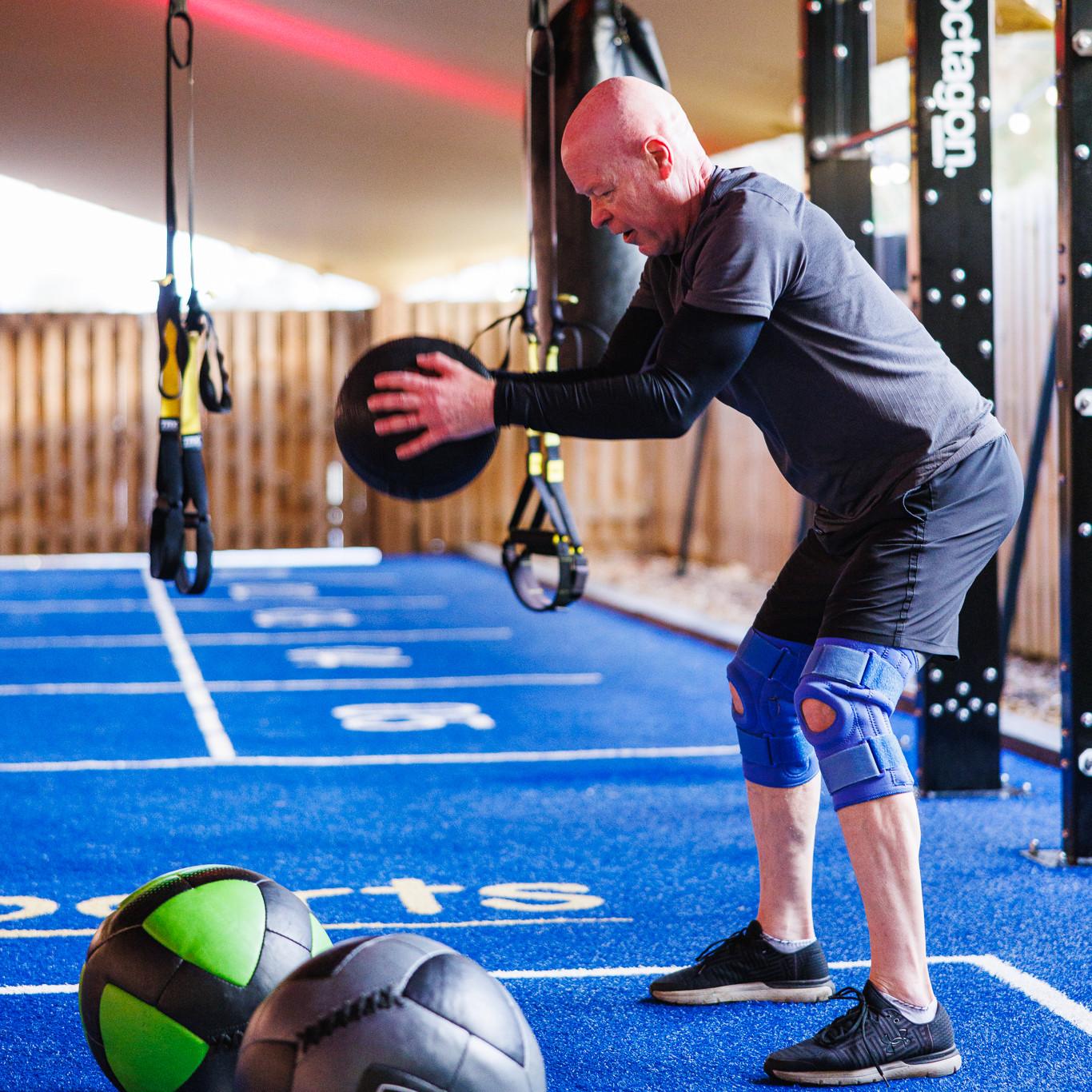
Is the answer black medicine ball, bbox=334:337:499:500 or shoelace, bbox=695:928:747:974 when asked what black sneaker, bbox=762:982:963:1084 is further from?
black medicine ball, bbox=334:337:499:500

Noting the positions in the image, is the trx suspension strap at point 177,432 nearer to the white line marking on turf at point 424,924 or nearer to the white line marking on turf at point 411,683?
the white line marking on turf at point 424,924

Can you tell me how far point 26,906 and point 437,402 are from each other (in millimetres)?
1969

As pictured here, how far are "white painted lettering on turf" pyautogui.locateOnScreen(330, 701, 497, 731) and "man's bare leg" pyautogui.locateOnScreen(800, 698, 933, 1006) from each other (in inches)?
145

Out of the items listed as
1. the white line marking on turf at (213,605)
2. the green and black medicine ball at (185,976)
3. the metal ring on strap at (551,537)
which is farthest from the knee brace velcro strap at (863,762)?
the white line marking on turf at (213,605)

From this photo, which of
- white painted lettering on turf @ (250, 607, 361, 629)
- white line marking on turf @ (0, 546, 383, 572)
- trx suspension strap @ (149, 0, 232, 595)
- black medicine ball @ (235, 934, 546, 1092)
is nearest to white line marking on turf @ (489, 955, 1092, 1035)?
black medicine ball @ (235, 934, 546, 1092)

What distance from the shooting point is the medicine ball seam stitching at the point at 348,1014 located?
187cm

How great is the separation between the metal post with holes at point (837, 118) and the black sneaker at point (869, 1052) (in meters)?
3.20

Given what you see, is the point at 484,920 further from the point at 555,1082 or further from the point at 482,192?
the point at 482,192

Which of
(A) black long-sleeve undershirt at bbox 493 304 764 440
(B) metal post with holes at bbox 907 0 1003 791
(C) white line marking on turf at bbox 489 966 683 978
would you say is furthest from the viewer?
(B) metal post with holes at bbox 907 0 1003 791

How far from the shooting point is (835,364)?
2.42 metres

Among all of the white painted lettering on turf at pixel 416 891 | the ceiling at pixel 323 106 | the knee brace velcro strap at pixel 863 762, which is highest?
the ceiling at pixel 323 106

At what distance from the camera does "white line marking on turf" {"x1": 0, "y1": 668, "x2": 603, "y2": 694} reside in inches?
273

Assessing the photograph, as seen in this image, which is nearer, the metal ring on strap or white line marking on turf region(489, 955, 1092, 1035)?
white line marking on turf region(489, 955, 1092, 1035)

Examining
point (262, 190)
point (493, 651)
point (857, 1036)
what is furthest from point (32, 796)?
point (262, 190)
